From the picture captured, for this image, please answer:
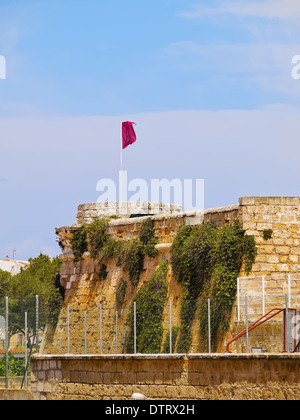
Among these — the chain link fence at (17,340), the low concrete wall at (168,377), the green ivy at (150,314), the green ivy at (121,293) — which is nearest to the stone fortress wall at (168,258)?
the green ivy at (121,293)

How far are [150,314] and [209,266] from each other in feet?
7.19

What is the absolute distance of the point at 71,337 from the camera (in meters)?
32.6

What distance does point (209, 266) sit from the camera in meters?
32.7

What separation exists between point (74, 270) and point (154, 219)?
15.7 feet

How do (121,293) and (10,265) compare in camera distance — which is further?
(10,265)

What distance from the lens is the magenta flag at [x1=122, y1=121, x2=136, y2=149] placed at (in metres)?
40.5

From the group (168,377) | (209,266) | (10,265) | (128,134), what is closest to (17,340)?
(209,266)

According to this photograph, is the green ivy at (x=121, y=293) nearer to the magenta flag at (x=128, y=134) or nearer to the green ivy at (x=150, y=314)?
the green ivy at (x=150, y=314)

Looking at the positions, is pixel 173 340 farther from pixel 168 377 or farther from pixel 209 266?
pixel 168 377

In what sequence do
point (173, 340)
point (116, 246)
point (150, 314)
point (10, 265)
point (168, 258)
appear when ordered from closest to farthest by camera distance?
point (173, 340)
point (150, 314)
point (168, 258)
point (116, 246)
point (10, 265)

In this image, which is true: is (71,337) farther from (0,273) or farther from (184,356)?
(0,273)

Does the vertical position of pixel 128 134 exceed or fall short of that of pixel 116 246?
it exceeds it
